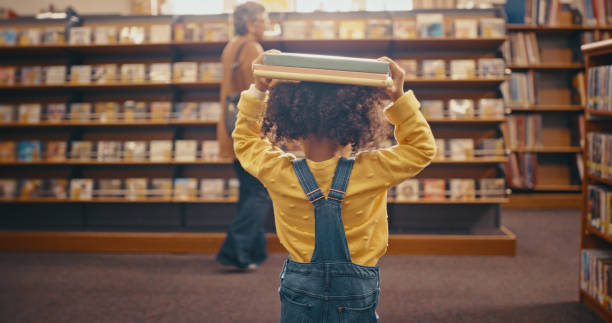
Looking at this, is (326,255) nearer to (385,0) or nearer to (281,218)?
(281,218)

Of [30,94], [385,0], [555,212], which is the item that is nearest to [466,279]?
[555,212]

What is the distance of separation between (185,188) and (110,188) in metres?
0.61

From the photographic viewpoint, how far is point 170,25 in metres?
3.67

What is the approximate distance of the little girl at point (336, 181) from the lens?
1058 millimetres

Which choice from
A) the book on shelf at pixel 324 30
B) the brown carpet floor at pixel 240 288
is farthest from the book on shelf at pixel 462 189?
the book on shelf at pixel 324 30

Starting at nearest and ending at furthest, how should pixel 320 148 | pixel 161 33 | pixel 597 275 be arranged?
pixel 320 148, pixel 597 275, pixel 161 33

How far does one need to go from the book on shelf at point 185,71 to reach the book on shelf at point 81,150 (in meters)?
0.89

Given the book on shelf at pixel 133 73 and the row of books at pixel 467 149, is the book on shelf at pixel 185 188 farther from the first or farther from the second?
the row of books at pixel 467 149

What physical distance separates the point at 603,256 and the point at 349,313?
1818 millimetres

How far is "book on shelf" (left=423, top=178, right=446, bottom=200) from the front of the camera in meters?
3.47

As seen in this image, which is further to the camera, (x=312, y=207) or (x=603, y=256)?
(x=603, y=256)

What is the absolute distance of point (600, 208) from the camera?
227 cm

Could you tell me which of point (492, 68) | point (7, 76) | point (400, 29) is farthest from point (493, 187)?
point (7, 76)

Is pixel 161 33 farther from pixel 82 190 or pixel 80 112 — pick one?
pixel 82 190
